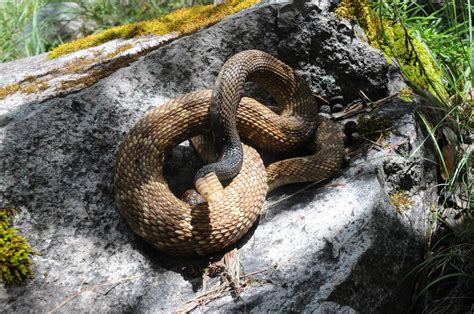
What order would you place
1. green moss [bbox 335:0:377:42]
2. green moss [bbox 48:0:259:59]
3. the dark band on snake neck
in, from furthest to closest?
green moss [bbox 48:0:259:59] < green moss [bbox 335:0:377:42] < the dark band on snake neck

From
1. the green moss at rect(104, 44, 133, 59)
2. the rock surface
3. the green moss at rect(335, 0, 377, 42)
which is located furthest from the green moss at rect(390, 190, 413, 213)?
the green moss at rect(104, 44, 133, 59)

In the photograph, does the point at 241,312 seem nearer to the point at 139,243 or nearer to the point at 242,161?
the point at 139,243

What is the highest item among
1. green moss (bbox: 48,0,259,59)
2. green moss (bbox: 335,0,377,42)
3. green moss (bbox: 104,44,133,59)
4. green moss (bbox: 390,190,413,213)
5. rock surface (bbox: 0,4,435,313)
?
green moss (bbox: 48,0,259,59)

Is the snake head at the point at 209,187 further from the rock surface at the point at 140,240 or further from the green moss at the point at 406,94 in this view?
the green moss at the point at 406,94

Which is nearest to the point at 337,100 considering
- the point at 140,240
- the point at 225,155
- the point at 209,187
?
the point at 225,155

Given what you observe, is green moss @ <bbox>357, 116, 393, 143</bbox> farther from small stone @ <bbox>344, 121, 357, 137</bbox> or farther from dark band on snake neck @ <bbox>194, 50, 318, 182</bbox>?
dark band on snake neck @ <bbox>194, 50, 318, 182</bbox>

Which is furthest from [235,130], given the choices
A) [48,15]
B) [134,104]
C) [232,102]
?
[48,15]

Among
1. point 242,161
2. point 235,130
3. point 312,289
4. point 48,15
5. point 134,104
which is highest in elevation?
point 48,15
